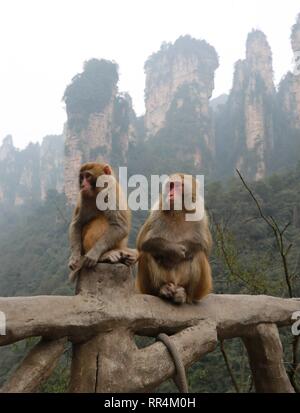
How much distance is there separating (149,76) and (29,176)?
826 inches

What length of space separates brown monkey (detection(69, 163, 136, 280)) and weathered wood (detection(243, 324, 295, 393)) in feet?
3.69

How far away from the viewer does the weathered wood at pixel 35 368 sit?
7.09 ft

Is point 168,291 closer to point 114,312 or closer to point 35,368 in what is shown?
point 114,312

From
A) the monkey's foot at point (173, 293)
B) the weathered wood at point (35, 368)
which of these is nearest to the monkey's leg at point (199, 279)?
the monkey's foot at point (173, 293)

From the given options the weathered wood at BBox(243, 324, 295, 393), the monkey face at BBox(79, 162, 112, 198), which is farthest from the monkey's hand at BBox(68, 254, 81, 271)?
the weathered wood at BBox(243, 324, 295, 393)

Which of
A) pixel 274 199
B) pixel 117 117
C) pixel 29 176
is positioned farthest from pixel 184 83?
pixel 274 199

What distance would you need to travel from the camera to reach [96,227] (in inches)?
114

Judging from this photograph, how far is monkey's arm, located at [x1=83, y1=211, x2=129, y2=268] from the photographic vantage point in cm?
260

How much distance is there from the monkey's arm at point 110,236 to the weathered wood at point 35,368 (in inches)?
18.7

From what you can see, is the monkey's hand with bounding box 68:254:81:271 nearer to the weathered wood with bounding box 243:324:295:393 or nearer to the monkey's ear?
the monkey's ear

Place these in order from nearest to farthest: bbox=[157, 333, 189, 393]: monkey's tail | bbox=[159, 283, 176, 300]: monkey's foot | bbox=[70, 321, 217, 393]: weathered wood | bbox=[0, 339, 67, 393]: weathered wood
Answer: bbox=[0, 339, 67, 393]: weathered wood < bbox=[70, 321, 217, 393]: weathered wood < bbox=[157, 333, 189, 393]: monkey's tail < bbox=[159, 283, 176, 300]: monkey's foot

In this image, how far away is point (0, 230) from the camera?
56.1 metres

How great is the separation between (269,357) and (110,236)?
1.42 metres

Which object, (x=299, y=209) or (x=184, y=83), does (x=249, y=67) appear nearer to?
(x=184, y=83)
